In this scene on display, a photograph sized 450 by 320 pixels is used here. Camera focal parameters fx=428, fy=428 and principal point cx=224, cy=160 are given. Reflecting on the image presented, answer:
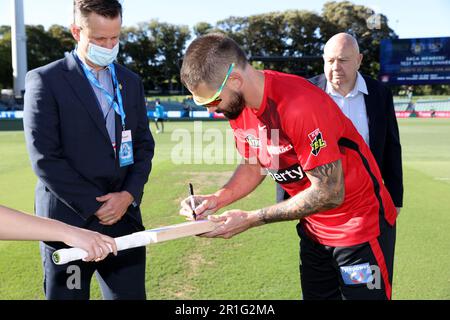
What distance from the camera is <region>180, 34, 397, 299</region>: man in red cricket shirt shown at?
6.97ft

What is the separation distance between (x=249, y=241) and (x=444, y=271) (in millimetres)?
2150

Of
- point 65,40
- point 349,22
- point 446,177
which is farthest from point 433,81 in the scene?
point 65,40

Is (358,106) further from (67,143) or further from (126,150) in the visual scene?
(67,143)

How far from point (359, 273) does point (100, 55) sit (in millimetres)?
2037

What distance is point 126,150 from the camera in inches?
111

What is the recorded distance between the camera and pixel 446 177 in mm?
9656

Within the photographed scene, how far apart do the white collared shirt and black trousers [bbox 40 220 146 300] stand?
2067 millimetres

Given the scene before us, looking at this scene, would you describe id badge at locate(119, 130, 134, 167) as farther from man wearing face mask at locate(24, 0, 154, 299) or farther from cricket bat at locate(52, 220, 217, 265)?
cricket bat at locate(52, 220, 217, 265)

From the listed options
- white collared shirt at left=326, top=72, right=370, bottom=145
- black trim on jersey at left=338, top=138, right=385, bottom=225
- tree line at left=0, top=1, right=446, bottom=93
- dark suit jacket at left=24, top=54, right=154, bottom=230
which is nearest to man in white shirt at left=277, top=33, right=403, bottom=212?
white collared shirt at left=326, top=72, right=370, bottom=145

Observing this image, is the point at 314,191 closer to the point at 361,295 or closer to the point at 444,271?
the point at 361,295

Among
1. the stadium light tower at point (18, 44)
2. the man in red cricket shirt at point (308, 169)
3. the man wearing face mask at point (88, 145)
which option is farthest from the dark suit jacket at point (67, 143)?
the stadium light tower at point (18, 44)

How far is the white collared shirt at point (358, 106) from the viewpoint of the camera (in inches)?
143

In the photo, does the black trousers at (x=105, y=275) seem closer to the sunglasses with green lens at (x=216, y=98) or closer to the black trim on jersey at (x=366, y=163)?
the sunglasses with green lens at (x=216, y=98)

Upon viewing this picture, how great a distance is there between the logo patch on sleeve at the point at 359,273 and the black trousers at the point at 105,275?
1307mm
